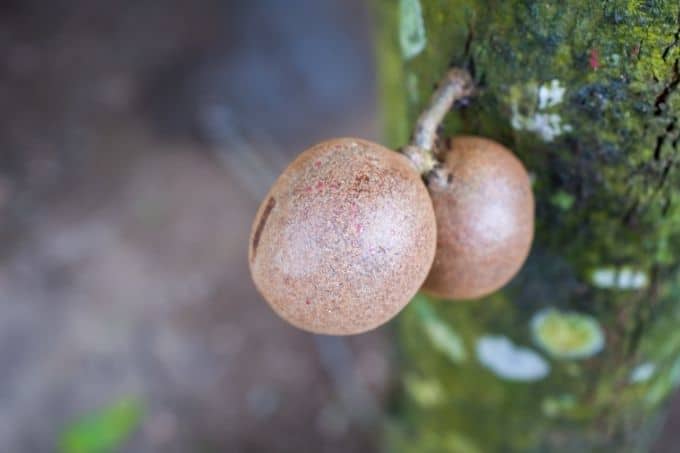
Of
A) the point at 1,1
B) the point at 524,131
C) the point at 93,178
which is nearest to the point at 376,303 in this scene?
the point at 524,131

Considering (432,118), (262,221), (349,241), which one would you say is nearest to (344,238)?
(349,241)

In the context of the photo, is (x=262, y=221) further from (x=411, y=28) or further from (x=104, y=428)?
(x=104, y=428)

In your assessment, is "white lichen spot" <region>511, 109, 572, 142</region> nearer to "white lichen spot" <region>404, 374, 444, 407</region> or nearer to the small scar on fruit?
the small scar on fruit

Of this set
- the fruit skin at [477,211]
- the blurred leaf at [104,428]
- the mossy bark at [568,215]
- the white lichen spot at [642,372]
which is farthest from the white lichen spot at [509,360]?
the blurred leaf at [104,428]

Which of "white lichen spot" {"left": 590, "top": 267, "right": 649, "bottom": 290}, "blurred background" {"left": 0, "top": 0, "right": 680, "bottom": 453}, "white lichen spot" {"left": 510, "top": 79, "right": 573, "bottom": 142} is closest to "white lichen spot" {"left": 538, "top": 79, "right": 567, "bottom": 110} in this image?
"white lichen spot" {"left": 510, "top": 79, "right": 573, "bottom": 142}

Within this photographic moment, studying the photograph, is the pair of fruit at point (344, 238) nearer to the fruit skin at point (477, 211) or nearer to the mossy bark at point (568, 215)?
the fruit skin at point (477, 211)

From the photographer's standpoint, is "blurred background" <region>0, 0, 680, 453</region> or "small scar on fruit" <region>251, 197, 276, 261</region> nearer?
"small scar on fruit" <region>251, 197, 276, 261</region>

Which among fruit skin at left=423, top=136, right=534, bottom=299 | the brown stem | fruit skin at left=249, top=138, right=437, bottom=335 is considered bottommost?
fruit skin at left=249, top=138, right=437, bottom=335

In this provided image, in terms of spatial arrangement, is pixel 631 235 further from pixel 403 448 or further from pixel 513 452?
pixel 403 448
